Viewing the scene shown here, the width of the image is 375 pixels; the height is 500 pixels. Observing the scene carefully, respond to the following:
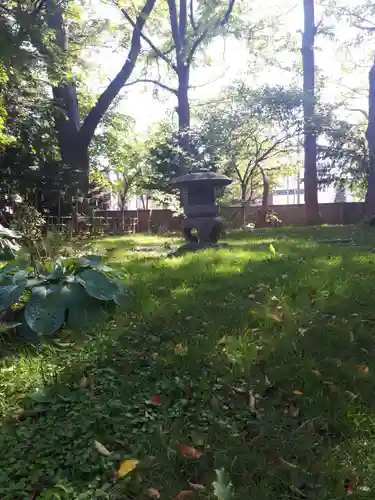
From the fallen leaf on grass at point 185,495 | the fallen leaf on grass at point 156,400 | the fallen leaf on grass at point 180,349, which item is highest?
the fallen leaf on grass at point 180,349

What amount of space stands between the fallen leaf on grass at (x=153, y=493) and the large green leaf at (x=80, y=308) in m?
1.42

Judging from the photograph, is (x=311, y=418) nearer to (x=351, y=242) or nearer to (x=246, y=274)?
(x=246, y=274)

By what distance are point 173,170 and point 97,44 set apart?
495 cm

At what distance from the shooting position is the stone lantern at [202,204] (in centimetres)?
788

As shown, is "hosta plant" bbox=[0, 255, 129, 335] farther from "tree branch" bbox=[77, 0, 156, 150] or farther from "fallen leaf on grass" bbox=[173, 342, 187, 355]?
"tree branch" bbox=[77, 0, 156, 150]

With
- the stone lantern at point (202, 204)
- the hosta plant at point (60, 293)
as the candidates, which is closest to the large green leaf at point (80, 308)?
the hosta plant at point (60, 293)

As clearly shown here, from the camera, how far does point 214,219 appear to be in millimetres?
7902

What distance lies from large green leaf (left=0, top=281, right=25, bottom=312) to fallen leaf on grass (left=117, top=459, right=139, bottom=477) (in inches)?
57.1

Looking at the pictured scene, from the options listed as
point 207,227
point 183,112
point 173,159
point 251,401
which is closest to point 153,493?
point 251,401

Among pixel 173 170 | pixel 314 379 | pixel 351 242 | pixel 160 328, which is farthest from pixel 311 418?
pixel 173 170

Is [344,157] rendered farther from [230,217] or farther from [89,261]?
[89,261]

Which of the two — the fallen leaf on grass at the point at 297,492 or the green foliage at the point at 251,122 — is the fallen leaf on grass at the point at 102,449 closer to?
the fallen leaf on grass at the point at 297,492

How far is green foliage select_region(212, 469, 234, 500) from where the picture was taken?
1.49 meters

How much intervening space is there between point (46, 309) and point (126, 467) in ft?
4.54
